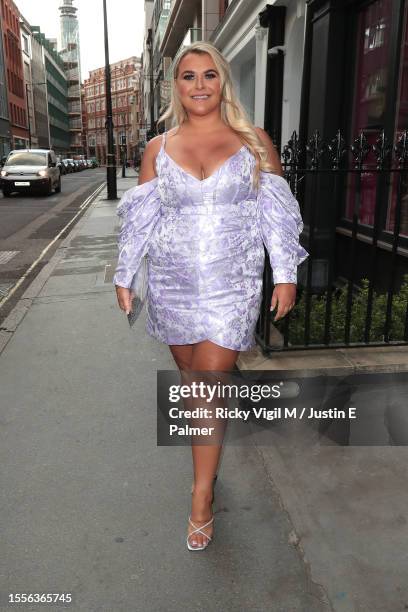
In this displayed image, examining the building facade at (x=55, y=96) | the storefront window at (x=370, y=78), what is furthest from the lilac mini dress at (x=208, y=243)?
the building facade at (x=55, y=96)

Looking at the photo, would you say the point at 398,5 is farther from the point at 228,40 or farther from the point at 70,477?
the point at 228,40

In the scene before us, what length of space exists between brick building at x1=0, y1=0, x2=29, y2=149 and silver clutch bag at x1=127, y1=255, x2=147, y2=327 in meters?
61.7

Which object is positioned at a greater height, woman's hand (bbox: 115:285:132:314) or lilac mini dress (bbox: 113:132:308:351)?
lilac mini dress (bbox: 113:132:308:351)

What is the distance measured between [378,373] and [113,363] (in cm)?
204

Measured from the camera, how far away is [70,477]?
2.79 m

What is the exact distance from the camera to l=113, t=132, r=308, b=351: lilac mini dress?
2.28 m

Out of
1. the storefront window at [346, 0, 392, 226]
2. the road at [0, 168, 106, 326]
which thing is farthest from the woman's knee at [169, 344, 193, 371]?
the storefront window at [346, 0, 392, 226]

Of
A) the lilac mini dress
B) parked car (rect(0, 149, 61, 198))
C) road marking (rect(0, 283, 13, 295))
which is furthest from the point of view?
parked car (rect(0, 149, 61, 198))

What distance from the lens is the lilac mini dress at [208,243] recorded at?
2.28 m

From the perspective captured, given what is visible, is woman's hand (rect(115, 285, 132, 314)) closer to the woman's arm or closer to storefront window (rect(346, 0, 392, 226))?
the woman's arm

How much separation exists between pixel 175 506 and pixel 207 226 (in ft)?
4.36

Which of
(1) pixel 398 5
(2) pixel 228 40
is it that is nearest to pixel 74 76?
(2) pixel 228 40

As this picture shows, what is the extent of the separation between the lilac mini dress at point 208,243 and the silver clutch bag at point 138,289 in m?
0.08

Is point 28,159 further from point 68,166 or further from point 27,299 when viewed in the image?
point 68,166
